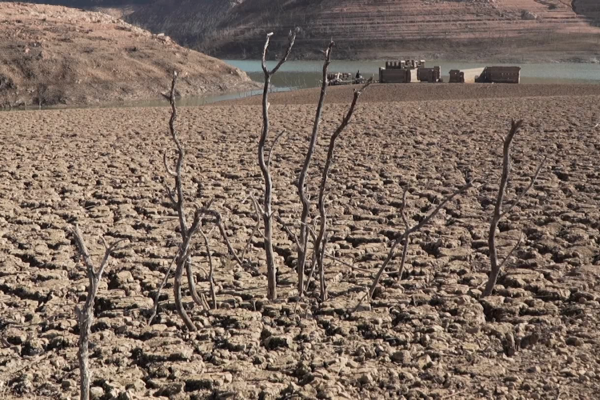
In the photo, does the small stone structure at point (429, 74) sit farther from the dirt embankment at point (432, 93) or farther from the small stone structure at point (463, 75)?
the dirt embankment at point (432, 93)

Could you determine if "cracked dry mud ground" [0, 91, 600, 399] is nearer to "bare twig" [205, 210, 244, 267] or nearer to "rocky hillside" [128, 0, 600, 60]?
"bare twig" [205, 210, 244, 267]

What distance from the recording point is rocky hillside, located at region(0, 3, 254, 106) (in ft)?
90.6

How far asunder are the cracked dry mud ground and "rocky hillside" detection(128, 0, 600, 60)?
44269 mm

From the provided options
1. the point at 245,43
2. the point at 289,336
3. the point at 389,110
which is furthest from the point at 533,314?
the point at 245,43

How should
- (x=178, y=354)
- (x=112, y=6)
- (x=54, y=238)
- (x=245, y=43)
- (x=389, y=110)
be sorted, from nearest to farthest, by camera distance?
(x=178, y=354) < (x=54, y=238) < (x=389, y=110) < (x=245, y=43) < (x=112, y=6)

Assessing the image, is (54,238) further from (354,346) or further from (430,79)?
(430,79)

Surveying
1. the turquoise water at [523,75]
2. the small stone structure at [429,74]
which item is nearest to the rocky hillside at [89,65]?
the turquoise water at [523,75]

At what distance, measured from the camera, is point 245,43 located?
60.8 meters

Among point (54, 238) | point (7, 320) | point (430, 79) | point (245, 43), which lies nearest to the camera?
point (7, 320)

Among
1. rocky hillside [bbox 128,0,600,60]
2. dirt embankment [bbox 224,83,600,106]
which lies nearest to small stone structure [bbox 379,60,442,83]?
dirt embankment [bbox 224,83,600,106]

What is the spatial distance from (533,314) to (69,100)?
2455 cm

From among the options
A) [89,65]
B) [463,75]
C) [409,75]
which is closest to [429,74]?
[409,75]

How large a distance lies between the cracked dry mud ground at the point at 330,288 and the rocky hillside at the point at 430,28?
44.3 meters

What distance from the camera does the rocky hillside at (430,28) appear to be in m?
54.2
